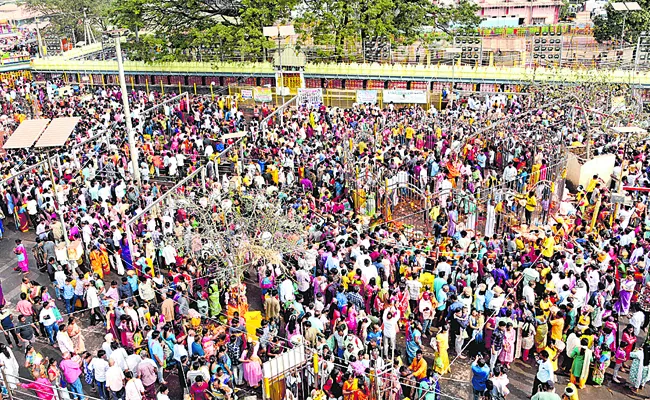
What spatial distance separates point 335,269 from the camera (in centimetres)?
1241

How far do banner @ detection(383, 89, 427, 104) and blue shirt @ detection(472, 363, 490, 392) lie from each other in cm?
1778

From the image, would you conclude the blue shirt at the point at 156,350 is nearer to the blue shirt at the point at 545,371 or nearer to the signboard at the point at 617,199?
the blue shirt at the point at 545,371

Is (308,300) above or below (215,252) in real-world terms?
below

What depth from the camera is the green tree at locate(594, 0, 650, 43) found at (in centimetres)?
3544

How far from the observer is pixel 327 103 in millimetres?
28078

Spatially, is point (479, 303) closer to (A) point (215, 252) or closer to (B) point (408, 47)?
(A) point (215, 252)

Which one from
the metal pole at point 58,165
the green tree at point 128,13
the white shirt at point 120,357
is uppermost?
the green tree at point 128,13

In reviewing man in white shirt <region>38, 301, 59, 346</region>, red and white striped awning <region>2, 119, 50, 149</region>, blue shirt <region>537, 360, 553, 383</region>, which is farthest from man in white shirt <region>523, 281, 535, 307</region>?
red and white striped awning <region>2, 119, 50, 149</region>

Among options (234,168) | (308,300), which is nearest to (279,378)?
(308,300)

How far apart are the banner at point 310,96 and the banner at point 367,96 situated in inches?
67.4

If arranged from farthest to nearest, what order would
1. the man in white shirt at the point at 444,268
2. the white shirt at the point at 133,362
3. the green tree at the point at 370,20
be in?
the green tree at the point at 370,20
the man in white shirt at the point at 444,268
the white shirt at the point at 133,362

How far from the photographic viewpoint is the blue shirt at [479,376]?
9.16 m

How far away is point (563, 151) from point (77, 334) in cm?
1490

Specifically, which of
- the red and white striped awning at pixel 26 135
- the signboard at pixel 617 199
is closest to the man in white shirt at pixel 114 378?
the red and white striped awning at pixel 26 135
